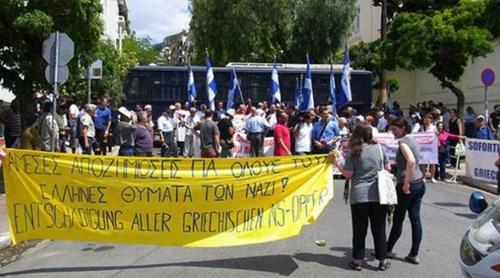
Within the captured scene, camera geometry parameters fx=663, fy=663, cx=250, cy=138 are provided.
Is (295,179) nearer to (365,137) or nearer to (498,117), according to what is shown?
(365,137)

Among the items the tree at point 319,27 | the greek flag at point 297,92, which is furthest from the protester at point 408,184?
the tree at point 319,27

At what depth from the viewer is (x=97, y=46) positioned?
14.8m

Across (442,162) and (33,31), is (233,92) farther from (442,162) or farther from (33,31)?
(33,31)

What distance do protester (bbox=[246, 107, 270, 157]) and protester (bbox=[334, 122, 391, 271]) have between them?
1009 cm

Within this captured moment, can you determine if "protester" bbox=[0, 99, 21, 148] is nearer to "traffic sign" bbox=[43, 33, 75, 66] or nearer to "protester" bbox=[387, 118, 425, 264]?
"traffic sign" bbox=[43, 33, 75, 66]

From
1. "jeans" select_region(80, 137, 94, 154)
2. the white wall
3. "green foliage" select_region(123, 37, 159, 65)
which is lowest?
"jeans" select_region(80, 137, 94, 154)

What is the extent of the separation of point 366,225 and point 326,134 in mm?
7065

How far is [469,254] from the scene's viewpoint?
15.2ft

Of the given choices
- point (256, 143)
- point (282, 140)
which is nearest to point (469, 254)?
point (282, 140)

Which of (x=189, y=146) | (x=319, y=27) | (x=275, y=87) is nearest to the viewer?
(x=189, y=146)

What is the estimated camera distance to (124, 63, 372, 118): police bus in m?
24.5

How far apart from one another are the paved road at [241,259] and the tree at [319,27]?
2883cm

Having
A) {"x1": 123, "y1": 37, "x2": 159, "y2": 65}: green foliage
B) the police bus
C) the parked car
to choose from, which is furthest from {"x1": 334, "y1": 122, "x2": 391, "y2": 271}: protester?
{"x1": 123, "y1": 37, "x2": 159, "y2": 65}: green foliage

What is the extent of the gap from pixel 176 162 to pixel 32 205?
1651 mm
